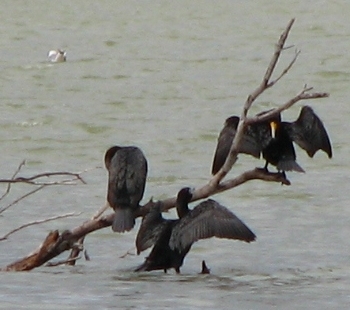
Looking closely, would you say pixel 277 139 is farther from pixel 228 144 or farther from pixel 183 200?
pixel 183 200

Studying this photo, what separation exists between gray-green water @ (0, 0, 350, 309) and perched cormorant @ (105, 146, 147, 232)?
347 mm

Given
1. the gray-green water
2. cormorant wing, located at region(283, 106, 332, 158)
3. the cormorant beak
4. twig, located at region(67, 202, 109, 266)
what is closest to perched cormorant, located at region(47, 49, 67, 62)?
the gray-green water

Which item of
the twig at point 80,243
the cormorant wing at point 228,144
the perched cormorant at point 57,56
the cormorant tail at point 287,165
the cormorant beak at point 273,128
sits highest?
the perched cormorant at point 57,56

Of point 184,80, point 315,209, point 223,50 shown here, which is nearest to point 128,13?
point 223,50

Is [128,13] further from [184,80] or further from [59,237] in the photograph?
[59,237]

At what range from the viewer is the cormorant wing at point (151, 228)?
24.2ft

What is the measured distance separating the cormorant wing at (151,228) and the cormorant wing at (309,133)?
909mm

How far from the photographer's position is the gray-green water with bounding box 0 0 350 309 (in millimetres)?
7020

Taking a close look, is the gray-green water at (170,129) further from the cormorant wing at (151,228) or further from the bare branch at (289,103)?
the bare branch at (289,103)

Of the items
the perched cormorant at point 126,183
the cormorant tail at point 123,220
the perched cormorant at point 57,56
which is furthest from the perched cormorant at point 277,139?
the perched cormorant at point 57,56

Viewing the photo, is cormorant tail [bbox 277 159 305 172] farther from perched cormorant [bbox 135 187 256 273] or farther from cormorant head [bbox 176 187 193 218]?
cormorant head [bbox 176 187 193 218]

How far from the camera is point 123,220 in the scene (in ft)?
24.2

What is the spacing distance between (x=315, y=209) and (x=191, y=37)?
978 centimetres

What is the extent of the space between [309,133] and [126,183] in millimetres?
1056
